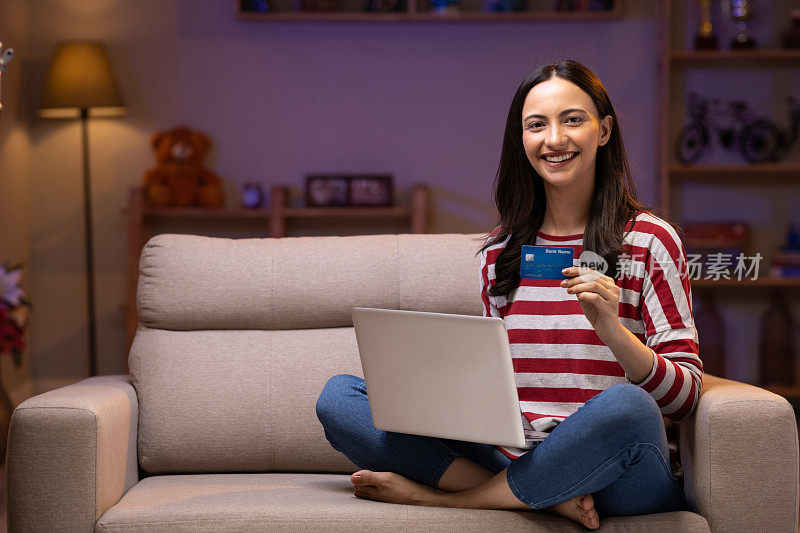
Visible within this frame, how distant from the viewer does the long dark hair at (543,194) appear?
161cm

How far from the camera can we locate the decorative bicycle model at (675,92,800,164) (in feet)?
13.1

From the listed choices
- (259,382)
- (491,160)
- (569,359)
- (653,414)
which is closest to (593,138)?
(569,359)

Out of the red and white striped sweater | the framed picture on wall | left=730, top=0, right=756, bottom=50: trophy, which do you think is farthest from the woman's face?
left=730, top=0, right=756, bottom=50: trophy

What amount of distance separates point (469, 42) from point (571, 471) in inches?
117

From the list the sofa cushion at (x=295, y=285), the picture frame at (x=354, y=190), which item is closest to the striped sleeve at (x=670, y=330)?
the sofa cushion at (x=295, y=285)

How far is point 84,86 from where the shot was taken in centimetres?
378

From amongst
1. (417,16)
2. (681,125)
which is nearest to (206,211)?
(417,16)

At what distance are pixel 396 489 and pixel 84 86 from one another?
2840mm

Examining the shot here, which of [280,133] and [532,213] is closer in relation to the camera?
[532,213]

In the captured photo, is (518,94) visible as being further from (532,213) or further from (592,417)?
(592,417)

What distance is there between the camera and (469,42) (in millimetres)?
4051

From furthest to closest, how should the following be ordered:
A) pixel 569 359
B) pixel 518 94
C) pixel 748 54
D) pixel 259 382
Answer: pixel 748 54 < pixel 259 382 < pixel 518 94 < pixel 569 359

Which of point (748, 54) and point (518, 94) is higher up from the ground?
point (748, 54)

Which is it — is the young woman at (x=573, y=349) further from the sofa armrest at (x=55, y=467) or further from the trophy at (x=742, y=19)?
the trophy at (x=742, y=19)
